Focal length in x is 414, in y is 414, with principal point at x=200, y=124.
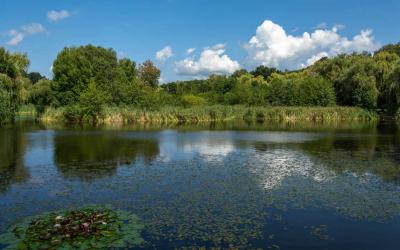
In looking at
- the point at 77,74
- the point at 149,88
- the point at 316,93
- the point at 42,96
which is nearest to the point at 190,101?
the point at 149,88

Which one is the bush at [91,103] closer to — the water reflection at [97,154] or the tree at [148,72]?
the water reflection at [97,154]

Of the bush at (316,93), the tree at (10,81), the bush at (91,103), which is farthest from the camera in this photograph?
the bush at (316,93)

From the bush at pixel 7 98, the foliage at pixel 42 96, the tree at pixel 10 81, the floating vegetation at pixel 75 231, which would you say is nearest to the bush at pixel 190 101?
the foliage at pixel 42 96

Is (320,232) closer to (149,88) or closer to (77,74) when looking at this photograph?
(77,74)

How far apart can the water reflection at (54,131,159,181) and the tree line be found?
18.3 metres

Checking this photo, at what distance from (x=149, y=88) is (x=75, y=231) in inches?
2300

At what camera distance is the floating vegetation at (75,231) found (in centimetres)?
884

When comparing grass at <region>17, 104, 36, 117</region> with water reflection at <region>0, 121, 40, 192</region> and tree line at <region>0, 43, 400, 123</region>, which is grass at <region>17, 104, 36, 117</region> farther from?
water reflection at <region>0, 121, 40, 192</region>

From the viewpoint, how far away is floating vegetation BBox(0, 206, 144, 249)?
348 inches

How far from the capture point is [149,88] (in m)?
66.9

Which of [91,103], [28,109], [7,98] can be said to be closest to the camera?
[7,98]

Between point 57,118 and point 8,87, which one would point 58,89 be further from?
point 8,87

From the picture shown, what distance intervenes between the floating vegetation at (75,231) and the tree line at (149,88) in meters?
35.3

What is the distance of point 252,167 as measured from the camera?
1867cm
